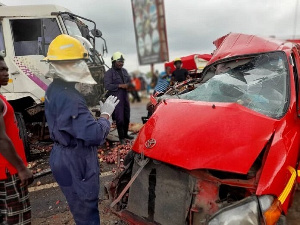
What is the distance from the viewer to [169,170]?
2439 millimetres

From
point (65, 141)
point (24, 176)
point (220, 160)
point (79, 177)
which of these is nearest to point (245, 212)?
point (220, 160)

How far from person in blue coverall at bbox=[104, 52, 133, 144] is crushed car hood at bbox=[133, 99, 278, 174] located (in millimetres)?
3549

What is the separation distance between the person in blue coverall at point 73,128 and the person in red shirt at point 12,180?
0.28m

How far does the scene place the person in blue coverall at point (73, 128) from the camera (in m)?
2.16

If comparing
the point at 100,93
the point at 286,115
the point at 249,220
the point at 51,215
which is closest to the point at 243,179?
the point at 249,220

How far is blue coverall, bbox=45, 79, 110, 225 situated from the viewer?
2.16 metres

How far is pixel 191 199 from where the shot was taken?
2281 millimetres

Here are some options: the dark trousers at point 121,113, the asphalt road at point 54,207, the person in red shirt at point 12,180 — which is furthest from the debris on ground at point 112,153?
the person in red shirt at point 12,180

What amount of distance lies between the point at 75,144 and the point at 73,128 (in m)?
0.18

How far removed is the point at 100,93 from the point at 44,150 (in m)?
1.79

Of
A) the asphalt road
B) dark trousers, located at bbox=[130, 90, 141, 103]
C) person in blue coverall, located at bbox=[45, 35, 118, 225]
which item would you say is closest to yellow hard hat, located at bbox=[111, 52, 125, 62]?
the asphalt road

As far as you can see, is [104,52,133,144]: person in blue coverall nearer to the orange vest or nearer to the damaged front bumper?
the damaged front bumper

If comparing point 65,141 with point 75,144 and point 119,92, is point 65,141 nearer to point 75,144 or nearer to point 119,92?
point 75,144

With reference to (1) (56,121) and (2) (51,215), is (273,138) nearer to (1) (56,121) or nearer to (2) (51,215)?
(1) (56,121)
